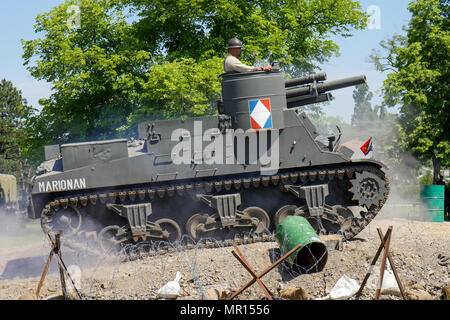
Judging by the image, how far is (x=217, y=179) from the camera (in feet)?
40.4

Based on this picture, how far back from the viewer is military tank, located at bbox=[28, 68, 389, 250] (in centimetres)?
1184

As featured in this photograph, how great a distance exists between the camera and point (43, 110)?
2378 centimetres

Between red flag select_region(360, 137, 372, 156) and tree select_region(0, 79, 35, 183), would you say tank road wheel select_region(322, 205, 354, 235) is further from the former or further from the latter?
tree select_region(0, 79, 35, 183)

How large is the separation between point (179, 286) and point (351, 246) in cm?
410

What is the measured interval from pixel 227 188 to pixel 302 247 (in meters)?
2.58

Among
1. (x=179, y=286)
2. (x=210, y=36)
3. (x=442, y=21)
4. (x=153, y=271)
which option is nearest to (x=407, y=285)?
(x=179, y=286)

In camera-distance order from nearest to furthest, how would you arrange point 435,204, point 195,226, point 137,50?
1. point 195,226
2. point 435,204
3. point 137,50

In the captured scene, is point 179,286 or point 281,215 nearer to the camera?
point 179,286

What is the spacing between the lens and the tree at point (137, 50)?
21.4m

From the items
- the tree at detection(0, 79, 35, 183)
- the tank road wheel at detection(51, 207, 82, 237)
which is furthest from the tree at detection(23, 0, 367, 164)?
the tree at detection(0, 79, 35, 183)

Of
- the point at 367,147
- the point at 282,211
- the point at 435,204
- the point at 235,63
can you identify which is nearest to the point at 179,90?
the point at 235,63

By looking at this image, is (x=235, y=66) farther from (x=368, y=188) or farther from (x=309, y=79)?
(x=368, y=188)

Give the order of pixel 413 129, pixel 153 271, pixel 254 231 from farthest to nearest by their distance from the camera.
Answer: pixel 413 129
pixel 254 231
pixel 153 271
